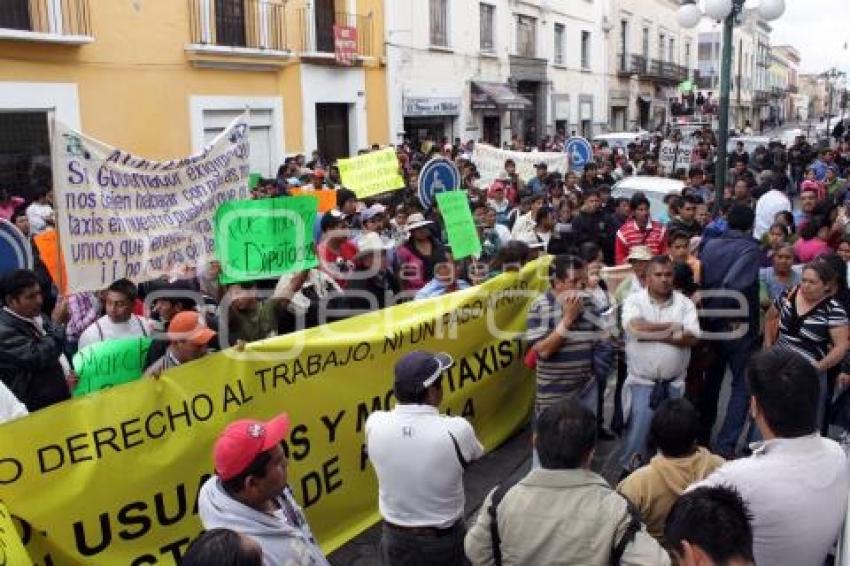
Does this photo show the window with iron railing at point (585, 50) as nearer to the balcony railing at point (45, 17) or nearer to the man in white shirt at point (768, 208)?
the balcony railing at point (45, 17)

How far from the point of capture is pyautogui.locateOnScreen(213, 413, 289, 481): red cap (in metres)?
2.64

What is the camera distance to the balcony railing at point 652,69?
123 feet

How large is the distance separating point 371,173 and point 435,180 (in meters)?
0.76

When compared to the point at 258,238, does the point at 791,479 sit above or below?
below

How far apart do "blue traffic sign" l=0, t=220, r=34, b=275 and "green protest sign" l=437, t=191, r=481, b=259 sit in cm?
317

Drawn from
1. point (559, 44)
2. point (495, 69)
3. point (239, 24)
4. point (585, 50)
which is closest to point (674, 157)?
point (239, 24)

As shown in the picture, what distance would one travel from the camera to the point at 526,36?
90.5 ft

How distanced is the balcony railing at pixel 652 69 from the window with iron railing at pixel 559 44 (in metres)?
7.10

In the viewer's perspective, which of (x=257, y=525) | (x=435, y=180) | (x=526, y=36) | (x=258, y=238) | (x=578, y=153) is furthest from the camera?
(x=526, y=36)

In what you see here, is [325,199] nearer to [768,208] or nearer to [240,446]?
[768,208]

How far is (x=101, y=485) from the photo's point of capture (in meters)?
3.45

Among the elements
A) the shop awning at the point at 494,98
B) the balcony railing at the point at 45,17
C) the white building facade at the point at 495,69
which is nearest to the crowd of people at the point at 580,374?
the balcony railing at the point at 45,17

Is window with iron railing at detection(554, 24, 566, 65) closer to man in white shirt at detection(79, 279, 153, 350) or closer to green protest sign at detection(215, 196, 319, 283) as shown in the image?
green protest sign at detection(215, 196, 319, 283)

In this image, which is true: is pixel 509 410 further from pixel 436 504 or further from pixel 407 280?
pixel 436 504
